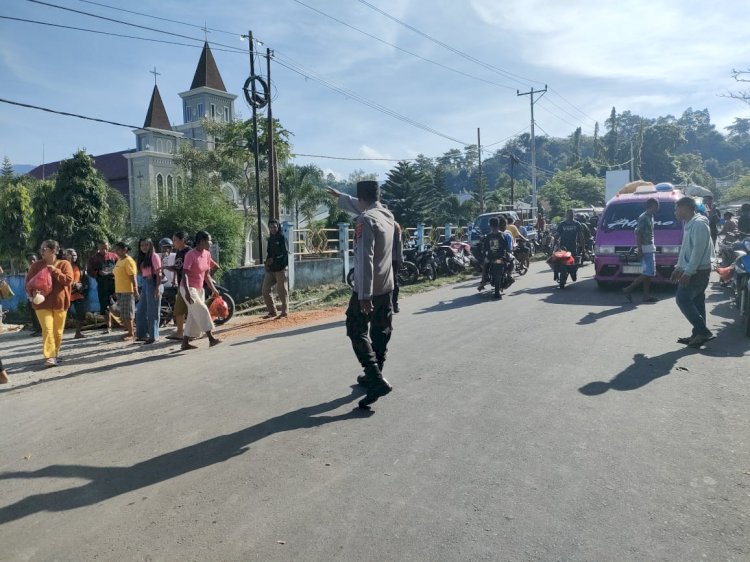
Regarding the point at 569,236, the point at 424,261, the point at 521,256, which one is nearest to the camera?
the point at 569,236

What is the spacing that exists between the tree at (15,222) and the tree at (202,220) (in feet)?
65.7

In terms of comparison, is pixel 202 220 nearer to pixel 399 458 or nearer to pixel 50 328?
pixel 50 328

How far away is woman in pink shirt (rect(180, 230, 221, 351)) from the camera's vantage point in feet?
26.9

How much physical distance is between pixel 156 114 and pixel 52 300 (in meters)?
58.7

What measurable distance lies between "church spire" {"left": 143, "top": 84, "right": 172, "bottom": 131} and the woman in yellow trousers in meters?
56.6

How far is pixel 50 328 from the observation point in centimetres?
782

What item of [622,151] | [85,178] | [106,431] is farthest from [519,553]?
[622,151]

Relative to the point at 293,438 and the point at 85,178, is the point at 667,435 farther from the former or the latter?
the point at 85,178

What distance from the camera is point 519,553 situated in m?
2.71

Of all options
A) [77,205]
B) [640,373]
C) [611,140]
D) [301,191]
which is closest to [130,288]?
[640,373]

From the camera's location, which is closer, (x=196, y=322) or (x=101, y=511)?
(x=101, y=511)

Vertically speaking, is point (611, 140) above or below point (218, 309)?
above

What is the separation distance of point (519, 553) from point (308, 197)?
131ft

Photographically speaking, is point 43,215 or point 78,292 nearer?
point 78,292
